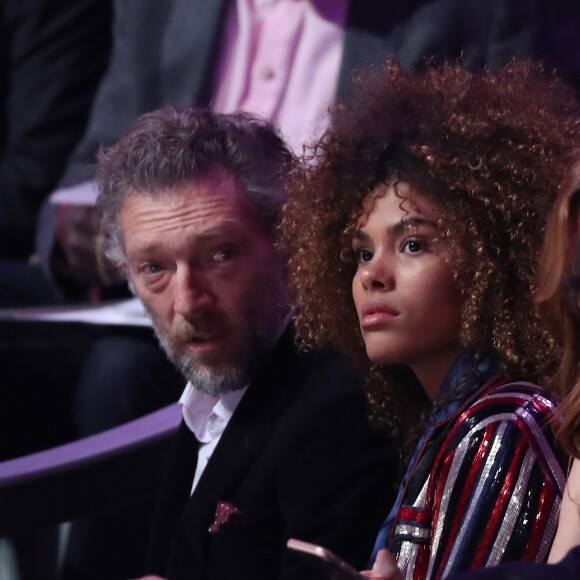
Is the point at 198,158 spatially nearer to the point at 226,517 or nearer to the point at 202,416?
the point at 202,416

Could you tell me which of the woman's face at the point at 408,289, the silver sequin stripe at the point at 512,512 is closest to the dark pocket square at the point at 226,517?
the woman's face at the point at 408,289

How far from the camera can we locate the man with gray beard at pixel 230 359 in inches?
51.6

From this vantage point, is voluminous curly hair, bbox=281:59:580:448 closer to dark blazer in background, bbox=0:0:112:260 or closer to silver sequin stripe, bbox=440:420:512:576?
silver sequin stripe, bbox=440:420:512:576

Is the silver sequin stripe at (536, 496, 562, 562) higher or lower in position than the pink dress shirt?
lower

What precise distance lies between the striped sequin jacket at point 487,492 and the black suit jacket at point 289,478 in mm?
148

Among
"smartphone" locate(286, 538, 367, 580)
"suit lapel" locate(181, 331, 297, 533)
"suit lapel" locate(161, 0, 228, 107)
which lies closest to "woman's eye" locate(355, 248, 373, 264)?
"suit lapel" locate(181, 331, 297, 533)

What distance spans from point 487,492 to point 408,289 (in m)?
0.23

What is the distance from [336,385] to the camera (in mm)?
1371

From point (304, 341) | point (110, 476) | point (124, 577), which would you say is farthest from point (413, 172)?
point (124, 577)

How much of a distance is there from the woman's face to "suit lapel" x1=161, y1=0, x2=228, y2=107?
1.35m

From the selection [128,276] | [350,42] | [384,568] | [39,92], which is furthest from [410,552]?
[39,92]

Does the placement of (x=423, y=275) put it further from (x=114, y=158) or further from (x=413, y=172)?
(x=114, y=158)

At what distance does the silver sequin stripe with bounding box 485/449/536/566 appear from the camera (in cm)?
102

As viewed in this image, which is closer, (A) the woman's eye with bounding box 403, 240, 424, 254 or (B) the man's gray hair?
(A) the woman's eye with bounding box 403, 240, 424, 254
